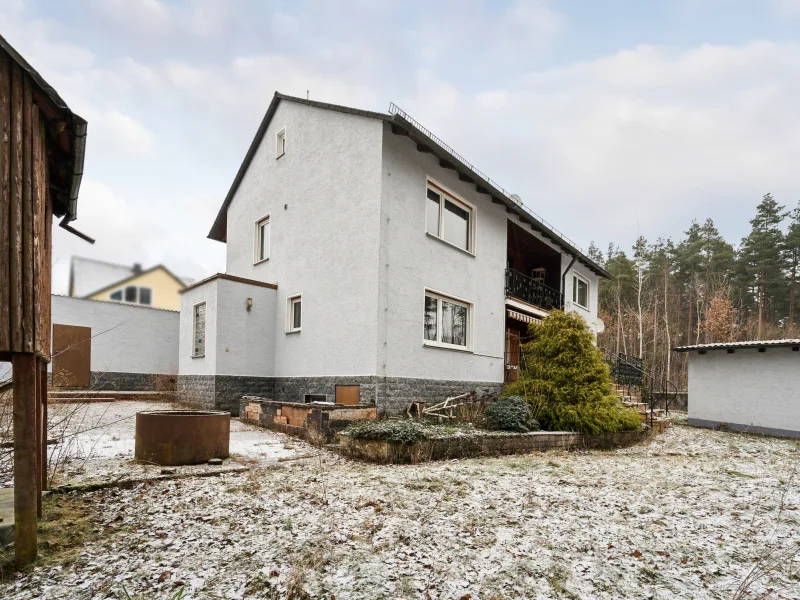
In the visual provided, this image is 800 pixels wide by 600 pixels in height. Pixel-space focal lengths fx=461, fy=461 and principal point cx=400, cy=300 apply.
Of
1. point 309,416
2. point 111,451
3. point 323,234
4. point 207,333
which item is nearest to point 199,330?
point 207,333

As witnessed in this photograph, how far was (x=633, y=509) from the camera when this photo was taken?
5641 millimetres

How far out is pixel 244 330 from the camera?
14047 mm

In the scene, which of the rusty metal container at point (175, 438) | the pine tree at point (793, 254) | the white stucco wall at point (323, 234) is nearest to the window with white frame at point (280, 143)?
the white stucco wall at point (323, 234)

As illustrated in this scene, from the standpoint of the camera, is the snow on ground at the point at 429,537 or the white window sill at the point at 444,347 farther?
the white window sill at the point at 444,347

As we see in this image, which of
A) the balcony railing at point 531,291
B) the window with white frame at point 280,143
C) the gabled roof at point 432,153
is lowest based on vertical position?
the balcony railing at point 531,291

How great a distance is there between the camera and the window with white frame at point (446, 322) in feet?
43.2

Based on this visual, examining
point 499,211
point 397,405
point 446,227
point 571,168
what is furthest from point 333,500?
point 571,168

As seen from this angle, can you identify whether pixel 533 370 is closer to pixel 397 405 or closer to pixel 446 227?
pixel 397 405

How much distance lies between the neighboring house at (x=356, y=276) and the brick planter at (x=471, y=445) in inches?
108

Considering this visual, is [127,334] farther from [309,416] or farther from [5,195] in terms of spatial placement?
[5,195]

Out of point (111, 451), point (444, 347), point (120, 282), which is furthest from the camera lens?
point (444, 347)

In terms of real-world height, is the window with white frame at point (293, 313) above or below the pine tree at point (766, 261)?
below

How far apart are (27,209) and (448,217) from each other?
11.4 meters

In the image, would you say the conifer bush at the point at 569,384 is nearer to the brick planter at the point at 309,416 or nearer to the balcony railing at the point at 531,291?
the balcony railing at the point at 531,291
